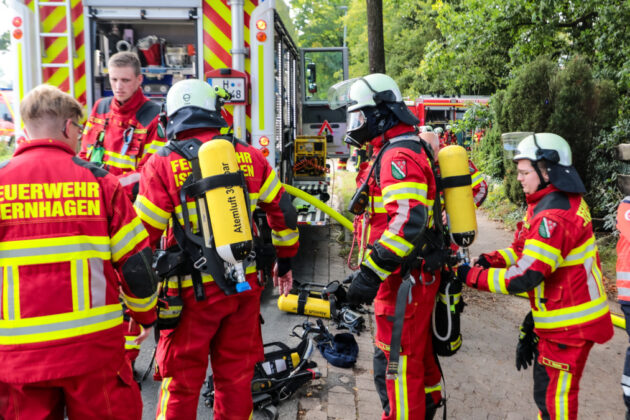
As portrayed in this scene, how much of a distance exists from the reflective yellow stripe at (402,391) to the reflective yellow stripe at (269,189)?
1.12 metres

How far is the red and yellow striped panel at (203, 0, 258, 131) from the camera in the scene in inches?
190

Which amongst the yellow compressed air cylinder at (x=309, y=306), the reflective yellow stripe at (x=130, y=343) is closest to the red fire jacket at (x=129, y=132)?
the reflective yellow stripe at (x=130, y=343)

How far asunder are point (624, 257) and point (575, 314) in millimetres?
523

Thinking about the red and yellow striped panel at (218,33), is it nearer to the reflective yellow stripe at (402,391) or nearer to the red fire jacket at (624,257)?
the reflective yellow stripe at (402,391)

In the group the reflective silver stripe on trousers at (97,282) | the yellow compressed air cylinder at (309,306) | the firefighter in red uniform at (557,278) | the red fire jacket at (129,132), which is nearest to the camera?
the reflective silver stripe on trousers at (97,282)

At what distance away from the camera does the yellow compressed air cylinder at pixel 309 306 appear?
5090 millimetres

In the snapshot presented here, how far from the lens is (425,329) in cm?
297

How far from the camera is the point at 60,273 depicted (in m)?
1.92

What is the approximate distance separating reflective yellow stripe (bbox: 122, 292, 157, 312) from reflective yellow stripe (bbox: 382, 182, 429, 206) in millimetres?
1196

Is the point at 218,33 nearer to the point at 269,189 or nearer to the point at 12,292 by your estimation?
the point at 269,189

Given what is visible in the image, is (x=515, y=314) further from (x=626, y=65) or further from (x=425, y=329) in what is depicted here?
(x=626, y=65)

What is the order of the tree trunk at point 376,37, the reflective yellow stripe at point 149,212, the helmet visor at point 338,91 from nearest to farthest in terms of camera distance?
the reflective yellow stripe at point 149,212 → the helmet visor at point 338,91 → the tree trunk at point 376,37

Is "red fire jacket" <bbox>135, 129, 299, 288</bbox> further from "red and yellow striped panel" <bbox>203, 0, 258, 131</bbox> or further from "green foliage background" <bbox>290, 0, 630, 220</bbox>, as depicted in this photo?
"green foliage background" <bbox>290, 0, 630, 220</bbox>

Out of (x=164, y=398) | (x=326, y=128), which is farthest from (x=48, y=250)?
(x=326, y=128)
